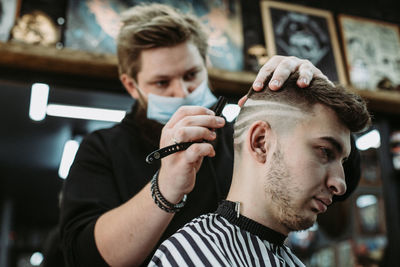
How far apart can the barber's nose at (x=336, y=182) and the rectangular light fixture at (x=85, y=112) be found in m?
3.17

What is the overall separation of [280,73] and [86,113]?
3.41 m

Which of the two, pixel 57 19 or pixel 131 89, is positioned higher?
pixel 57 19

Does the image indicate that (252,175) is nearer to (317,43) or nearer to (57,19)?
(57,19)

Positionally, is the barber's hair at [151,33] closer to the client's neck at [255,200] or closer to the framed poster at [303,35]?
the client's neck at [255,200]

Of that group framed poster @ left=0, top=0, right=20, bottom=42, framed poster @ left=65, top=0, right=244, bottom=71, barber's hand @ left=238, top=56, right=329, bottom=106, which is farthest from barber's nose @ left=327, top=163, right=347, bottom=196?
framed poster @ left=0, top=0, right=20, bottom=42

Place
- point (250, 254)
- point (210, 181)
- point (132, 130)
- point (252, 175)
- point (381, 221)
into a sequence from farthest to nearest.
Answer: point (381, 221) < point (132, 130) < point (210, 181) < point (252, 175) < point (250, 254)

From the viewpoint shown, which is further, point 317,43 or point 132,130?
point 317,43

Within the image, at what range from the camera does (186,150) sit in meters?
1.36

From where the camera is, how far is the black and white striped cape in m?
1.24

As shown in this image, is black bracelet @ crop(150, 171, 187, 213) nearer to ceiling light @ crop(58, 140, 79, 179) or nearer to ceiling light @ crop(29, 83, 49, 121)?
ceiling light @ crop(29, 83, 49, 121)

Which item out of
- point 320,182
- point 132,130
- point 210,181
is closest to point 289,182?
point 320,182

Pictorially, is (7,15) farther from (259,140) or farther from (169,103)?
(259,140)

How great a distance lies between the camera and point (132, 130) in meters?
2.03

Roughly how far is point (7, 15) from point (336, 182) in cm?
302
